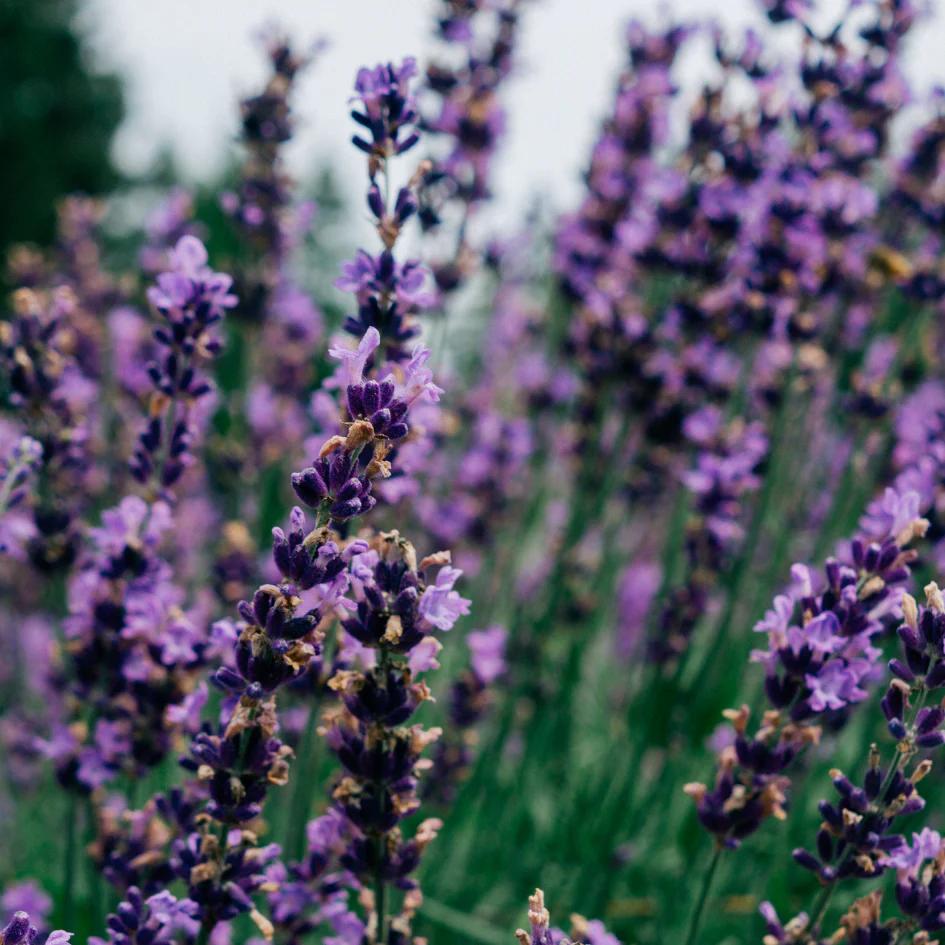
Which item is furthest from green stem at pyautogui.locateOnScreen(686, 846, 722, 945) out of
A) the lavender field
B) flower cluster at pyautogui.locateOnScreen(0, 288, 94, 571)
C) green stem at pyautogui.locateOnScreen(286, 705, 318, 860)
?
flower cluster at pyautogui.locateOnScreen(0, 288, 94, 571)

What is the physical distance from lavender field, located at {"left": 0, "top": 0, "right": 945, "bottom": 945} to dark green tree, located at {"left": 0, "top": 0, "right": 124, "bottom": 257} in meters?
15.8

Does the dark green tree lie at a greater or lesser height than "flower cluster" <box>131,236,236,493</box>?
greater

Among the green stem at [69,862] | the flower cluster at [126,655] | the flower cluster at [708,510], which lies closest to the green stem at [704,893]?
the flower cluster at [126,655]

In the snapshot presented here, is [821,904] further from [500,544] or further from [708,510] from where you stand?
[500,544]

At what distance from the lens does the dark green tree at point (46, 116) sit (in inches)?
719

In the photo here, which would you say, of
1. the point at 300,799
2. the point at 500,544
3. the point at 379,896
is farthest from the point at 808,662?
the point at 500,544

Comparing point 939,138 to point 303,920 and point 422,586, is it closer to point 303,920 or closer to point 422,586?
point 422,586

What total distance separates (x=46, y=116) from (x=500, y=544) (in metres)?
18.9

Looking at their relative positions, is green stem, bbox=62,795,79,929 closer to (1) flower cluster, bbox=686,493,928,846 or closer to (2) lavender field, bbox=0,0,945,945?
(2) lavender field, bbox=0,0,945,945

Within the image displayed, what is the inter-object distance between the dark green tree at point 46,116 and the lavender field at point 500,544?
15.8 metres

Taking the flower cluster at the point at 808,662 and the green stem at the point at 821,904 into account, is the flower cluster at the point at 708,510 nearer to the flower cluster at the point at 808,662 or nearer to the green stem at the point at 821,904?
the flower cluster at the point at 808,662

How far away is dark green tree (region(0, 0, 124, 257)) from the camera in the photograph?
18.2 metres

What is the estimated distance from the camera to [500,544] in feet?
11.6

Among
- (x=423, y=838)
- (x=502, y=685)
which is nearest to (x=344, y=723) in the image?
(x=423, y=838)
